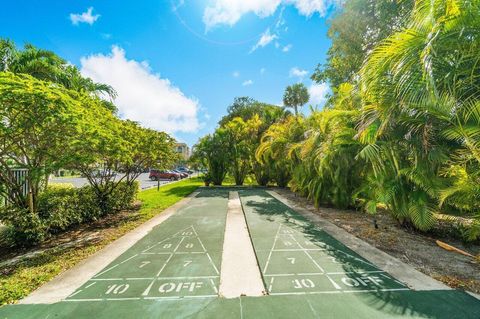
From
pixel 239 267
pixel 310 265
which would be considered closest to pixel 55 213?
pixel 239 267

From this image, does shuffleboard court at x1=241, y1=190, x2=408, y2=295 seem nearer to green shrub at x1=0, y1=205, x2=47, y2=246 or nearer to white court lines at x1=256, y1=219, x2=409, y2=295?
white court lines at x1=256, y1=219, x2=409, y2=295

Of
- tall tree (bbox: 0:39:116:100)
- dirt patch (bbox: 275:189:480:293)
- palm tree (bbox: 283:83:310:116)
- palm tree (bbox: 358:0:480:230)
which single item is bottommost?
dirt patch (bbox: 275:189:480:293)

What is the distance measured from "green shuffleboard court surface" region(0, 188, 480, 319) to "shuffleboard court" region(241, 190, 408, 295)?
0.05ft

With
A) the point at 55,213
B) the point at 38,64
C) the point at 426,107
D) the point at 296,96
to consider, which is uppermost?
the point at 296,96

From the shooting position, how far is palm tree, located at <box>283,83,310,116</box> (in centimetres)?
3013

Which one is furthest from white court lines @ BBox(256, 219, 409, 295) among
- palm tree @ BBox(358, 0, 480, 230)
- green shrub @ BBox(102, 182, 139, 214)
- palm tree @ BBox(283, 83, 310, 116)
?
palm tree @ BBox(283, 83, 310, 116)

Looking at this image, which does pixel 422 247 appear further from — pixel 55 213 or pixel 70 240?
pixel 55 213

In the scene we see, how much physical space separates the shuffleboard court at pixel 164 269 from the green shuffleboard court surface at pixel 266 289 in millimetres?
15

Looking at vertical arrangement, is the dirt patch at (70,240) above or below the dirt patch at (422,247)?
above

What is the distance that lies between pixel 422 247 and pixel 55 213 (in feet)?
30.6

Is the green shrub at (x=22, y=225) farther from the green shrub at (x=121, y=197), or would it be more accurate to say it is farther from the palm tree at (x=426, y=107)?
the palm tree at (x=426, y=107)

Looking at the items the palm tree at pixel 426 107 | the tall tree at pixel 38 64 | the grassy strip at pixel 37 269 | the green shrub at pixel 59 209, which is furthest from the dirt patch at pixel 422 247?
the tall tree at pixel 38 64

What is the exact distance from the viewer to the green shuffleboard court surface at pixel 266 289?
9.71 ft

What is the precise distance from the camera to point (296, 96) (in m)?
30.5
